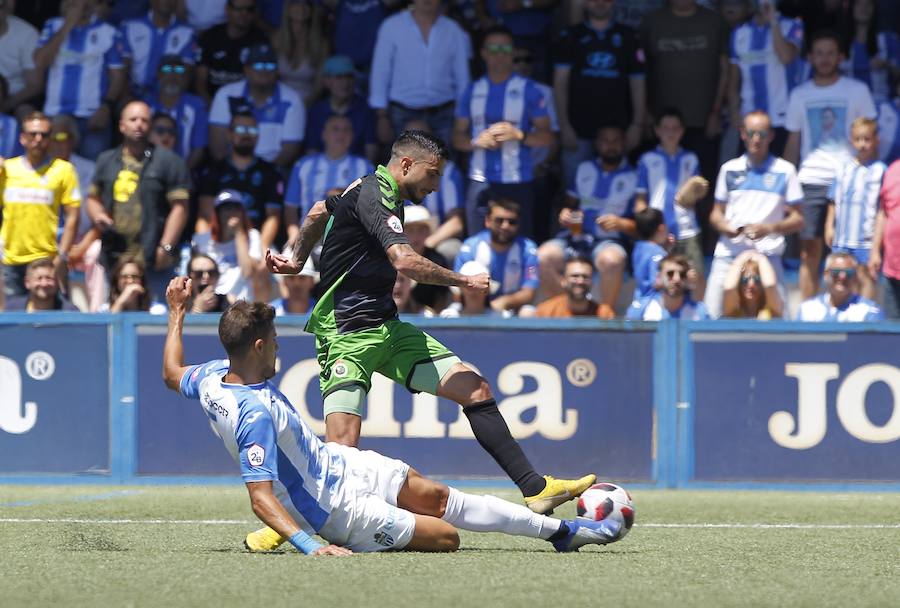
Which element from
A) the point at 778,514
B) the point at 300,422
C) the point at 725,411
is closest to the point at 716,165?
the point at 725,411

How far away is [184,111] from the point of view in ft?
42.7

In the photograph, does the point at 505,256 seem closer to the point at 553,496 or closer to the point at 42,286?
the point at 42,286

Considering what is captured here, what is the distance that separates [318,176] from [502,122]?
155cm

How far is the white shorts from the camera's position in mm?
6309

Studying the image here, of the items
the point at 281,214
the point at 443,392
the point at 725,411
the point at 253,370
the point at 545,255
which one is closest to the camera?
the point at 253,370

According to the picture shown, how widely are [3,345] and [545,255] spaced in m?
4.06

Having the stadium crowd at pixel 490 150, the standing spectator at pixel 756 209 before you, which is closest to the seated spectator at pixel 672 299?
the stadium crowd at pixel 490 150

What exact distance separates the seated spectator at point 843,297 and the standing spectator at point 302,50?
482cm

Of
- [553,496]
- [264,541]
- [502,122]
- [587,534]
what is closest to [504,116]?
[502,122]

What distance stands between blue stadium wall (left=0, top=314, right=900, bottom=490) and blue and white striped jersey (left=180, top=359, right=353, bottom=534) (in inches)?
Answer: 167

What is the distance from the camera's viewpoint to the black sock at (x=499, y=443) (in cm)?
719

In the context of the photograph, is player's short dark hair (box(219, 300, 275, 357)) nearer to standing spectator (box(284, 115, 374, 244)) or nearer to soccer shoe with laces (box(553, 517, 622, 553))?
soccer shoe with laces (box(553, 517, 622, 553))

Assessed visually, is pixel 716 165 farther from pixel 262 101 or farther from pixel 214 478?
pixel 214 478

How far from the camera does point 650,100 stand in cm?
1306
